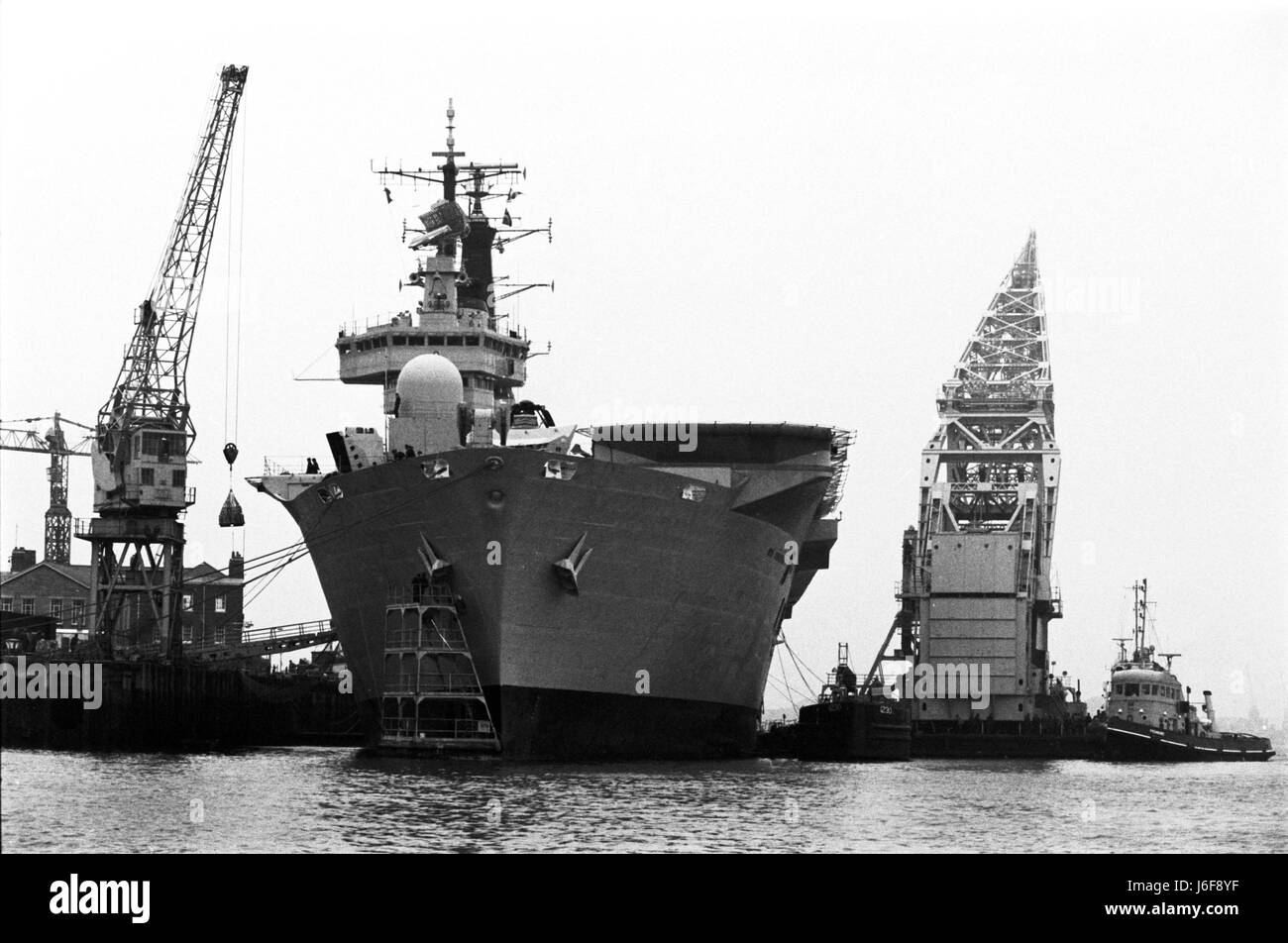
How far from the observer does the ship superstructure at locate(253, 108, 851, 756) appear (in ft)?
161

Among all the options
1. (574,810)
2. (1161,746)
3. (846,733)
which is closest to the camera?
(574,810)

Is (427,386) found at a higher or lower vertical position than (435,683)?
higher

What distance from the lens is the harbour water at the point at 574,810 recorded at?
32.8 m

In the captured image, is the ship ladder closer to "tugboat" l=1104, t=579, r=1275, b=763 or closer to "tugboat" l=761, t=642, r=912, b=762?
"tugboat" l=761, t=642, r=912, b=762

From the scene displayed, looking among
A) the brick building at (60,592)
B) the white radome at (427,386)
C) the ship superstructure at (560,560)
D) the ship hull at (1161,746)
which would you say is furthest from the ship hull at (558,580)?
the brick building at (60,592)

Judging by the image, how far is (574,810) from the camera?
36.9 meters

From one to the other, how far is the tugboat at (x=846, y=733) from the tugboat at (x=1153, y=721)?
18553 millimetres

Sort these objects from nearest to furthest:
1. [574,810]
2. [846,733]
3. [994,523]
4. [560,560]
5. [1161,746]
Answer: [574,810] → [560,560] → [846,733] → [1161,746] → [994,523]

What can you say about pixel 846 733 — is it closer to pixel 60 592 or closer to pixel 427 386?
pixel 427 386

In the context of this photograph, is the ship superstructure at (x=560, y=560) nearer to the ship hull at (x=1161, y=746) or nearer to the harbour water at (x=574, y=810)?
the harbour water at (x=574, y=810)

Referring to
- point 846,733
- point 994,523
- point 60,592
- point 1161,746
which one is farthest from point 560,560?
point 60,592

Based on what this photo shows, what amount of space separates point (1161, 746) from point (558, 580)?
49665mm
